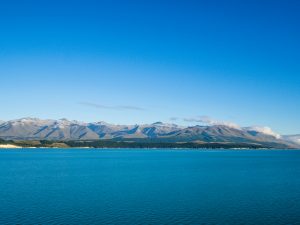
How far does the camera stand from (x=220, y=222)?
52.6 m

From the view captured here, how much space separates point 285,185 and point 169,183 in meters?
29.5

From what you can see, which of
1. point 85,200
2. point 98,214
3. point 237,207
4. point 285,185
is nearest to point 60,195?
point 85,200

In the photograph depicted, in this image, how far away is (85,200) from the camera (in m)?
67.3

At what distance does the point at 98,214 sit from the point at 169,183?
40233 millimetres

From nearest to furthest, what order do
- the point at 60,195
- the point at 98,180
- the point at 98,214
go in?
the point at 98,214 < the point at 60,195 < the point at 98,180

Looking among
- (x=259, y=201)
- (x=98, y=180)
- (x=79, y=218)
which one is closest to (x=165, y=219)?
(x=79, y=218)

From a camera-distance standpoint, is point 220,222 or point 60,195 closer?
point 220,222

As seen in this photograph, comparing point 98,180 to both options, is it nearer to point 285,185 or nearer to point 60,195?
point 60,195

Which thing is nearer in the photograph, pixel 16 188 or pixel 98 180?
pixel 16 188

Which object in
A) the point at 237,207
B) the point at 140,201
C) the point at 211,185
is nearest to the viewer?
the point at 237,207

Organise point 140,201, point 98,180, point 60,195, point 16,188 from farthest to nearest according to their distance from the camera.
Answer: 1. point 98,180
2. point 16,188
3. point 60,195
4. point 140,201

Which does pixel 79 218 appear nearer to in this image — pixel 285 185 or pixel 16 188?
pixel 16 188

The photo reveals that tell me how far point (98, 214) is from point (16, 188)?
32.7m

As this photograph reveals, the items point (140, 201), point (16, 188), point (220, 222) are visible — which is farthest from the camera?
point (16, 188)
